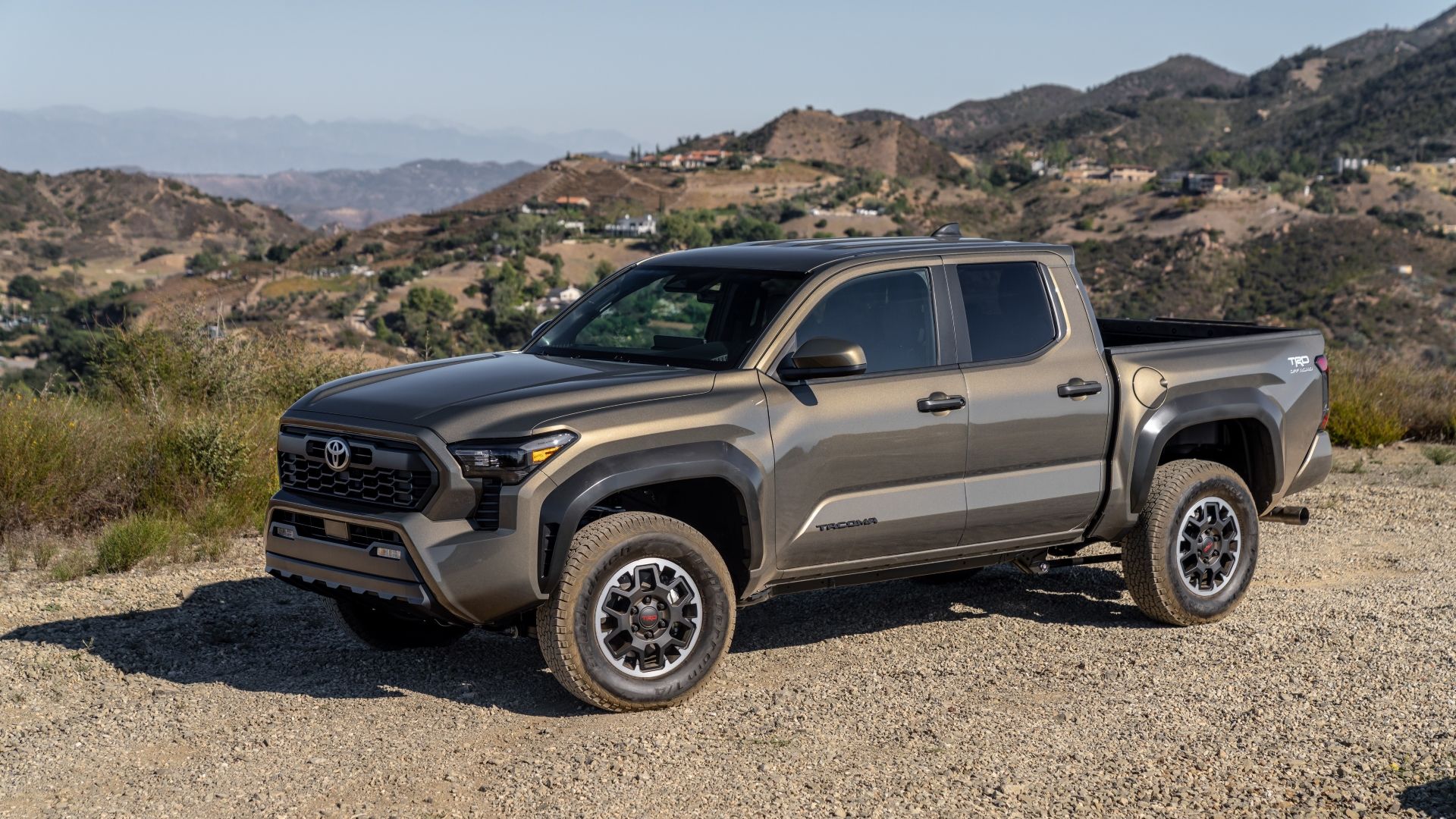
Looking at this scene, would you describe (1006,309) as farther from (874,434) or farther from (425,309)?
(425,309)

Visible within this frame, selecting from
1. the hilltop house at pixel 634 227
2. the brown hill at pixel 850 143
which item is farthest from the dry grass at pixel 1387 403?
the brown hill at pixel 850 143

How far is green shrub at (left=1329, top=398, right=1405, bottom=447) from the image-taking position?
13852 millimetres

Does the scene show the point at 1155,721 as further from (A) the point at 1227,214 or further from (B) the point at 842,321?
(A) the point at 1227,214

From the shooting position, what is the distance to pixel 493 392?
5.35 metres

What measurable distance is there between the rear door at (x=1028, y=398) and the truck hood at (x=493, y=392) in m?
1.44

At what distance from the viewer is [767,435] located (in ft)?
18.2

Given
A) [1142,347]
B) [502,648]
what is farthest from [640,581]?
[1142,347]

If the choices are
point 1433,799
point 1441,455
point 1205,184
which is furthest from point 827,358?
point 1205,184

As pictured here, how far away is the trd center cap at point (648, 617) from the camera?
538cm

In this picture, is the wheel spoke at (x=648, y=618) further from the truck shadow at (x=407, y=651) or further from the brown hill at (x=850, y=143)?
the brown hill at (x=850, y=143)

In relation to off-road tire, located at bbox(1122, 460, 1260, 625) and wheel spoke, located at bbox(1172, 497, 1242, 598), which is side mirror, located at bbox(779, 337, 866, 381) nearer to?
off-road tire, located at bbox(1122, 460, 1260, 625)

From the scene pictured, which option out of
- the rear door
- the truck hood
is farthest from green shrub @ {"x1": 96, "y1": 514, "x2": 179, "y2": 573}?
the rear door

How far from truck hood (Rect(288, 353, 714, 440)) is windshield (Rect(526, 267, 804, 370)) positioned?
0.71 ft

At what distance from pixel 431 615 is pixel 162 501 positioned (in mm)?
4834
